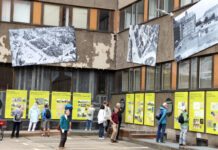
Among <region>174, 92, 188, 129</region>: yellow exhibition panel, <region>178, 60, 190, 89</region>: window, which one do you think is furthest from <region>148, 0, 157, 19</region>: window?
<region>174, 92, 188, 129</region>: yellow exhibition panel

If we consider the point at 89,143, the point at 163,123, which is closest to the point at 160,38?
the point at 163,123

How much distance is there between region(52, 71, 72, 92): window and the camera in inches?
1037

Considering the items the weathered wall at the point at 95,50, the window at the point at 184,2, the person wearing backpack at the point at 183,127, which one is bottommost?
the person wearing backpack at the point at 183,127

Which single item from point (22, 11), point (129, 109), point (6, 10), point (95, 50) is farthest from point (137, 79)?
point (6, 10)

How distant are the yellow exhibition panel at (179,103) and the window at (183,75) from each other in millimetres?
475

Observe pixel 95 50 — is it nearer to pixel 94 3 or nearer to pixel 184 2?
pixel 94 3

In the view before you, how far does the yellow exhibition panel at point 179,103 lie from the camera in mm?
19314

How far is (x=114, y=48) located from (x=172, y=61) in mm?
7092

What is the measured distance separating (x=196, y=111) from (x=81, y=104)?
10229 millimetres

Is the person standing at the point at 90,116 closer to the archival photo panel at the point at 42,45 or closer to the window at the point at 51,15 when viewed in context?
the archival photo panel at the point at 42,45

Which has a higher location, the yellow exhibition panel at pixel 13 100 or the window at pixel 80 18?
the window at pixel 80 18

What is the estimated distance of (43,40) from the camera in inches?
1017

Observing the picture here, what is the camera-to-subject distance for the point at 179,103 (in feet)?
64.8

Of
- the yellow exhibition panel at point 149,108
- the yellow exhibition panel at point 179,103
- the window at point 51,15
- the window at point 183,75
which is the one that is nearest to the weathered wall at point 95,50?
the window at point 51,15
